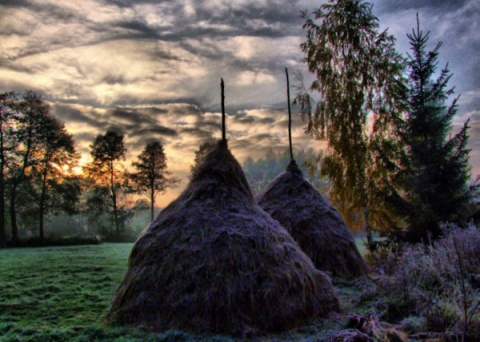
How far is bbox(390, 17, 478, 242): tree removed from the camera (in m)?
14.3

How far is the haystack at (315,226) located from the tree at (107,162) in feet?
101

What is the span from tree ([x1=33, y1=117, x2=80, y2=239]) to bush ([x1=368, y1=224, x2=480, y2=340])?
106ft

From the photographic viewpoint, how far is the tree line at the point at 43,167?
3022cm

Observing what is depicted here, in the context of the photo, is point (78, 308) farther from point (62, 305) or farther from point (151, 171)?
point (151, 171)

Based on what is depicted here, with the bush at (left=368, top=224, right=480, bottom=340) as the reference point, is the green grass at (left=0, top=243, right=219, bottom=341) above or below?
below

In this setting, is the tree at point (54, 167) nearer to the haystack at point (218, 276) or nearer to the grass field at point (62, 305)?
the grass field at point (62, 305)

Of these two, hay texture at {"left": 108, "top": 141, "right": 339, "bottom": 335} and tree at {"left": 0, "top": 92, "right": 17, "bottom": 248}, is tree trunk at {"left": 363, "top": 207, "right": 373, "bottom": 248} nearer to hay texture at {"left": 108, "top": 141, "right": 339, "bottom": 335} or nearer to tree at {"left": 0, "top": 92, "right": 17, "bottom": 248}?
hay texture at {"left": 108, "top": 141, "right": 339, "bottom": 335}

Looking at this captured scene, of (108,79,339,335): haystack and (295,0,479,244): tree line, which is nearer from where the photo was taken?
(108,79,339,335): haystack

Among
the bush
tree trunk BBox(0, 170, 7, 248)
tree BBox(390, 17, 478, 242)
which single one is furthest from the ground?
tree trunk BBox(0, 170, 7, 248)

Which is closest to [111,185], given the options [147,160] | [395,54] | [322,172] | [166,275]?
[147,160]

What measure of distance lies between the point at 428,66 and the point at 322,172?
7.44 m

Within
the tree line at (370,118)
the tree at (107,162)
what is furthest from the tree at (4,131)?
the tree line at (370,118)

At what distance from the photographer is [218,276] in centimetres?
584

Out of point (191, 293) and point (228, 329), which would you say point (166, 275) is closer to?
point (191, 293)
